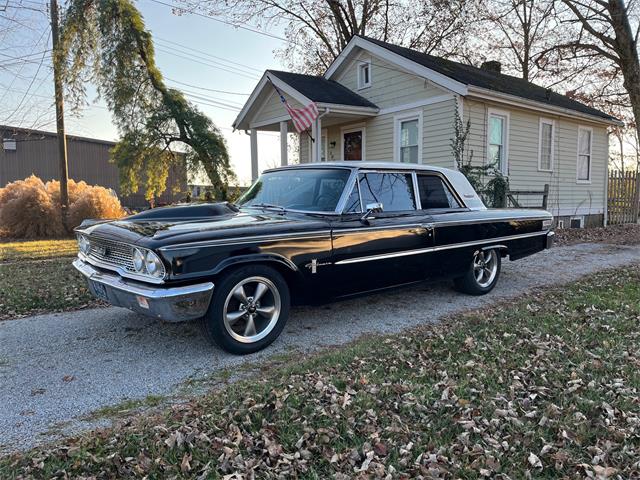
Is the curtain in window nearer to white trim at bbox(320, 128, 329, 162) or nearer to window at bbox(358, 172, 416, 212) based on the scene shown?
white trim at bbox(320, 128, 329, 162)

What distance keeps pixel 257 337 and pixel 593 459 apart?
2.55 m

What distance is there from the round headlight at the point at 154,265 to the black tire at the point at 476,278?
3.88 m

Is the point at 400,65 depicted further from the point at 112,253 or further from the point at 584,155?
the point at 112,253

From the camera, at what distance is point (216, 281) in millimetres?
3807

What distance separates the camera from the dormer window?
14382 mm

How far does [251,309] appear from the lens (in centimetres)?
404

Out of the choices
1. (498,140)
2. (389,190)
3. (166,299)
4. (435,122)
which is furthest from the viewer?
(498,140)

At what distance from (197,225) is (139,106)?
585 inches

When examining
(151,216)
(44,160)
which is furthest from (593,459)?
(44,160)

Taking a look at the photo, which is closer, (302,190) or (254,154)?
(302,190)

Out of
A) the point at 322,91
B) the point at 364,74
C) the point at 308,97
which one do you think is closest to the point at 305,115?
the point at 308,97

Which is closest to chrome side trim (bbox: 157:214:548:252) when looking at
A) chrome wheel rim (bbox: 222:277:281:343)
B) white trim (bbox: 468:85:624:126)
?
chrome wheel rim (bbox: 222:277:281:343)

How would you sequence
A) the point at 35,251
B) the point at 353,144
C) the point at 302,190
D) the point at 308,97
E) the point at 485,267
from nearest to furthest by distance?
the point at 302,190
the point at 485,267
the point at 35,251
the point at 308,97
the point at 353,144

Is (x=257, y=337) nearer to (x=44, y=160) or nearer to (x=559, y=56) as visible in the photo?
(x=559, y=56)
